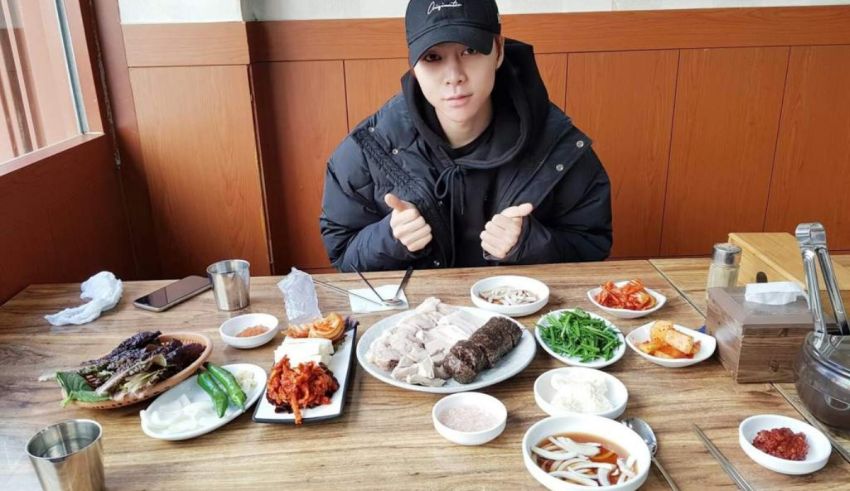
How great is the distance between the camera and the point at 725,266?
1.65 meters

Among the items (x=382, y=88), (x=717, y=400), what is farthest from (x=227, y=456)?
(x=382, y=88)

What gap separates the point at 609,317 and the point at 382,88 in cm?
230

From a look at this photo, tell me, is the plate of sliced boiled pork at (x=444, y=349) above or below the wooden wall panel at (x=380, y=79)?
below

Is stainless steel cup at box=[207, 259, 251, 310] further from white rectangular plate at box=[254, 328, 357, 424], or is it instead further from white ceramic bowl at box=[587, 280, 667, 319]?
white ceramic bowl at box=[587, 280, 667, 319]

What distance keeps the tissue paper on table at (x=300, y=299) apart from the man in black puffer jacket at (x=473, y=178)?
14.1 inches

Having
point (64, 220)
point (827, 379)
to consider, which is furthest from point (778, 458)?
point (64, 220)

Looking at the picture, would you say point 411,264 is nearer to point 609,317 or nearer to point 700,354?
point 609,317

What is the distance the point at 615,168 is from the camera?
3703 mm

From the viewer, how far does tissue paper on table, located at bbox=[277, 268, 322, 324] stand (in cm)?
167

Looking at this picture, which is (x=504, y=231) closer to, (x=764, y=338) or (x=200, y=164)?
(x=764, y=338)

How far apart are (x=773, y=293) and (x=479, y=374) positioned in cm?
69

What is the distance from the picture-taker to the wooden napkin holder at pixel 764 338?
1.29 m

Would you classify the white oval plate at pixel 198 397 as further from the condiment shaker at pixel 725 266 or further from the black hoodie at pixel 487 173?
the condiment shaker at pixel 725 266

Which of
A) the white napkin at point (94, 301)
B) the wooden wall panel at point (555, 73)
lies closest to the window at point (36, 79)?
the white napkin at point (94, 301)
